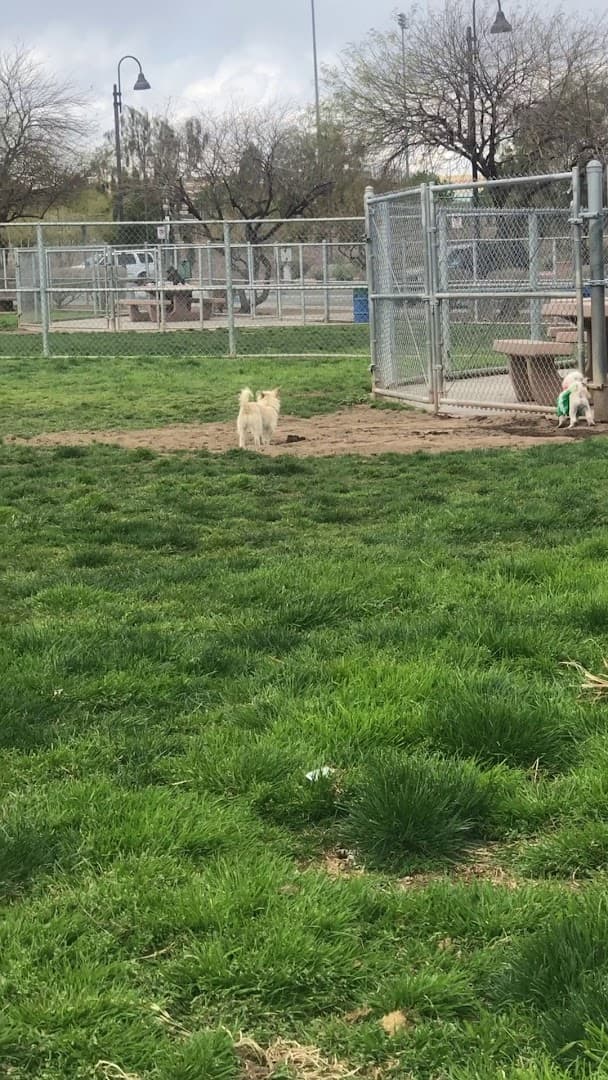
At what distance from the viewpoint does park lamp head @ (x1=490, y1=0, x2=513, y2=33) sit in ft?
92.1

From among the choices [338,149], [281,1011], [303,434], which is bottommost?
[281,1011]

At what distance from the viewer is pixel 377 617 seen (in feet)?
15.4

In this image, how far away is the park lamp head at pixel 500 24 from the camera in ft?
92.1

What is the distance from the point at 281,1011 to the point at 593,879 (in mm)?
843

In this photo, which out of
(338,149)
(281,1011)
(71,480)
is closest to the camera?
(281,1011)

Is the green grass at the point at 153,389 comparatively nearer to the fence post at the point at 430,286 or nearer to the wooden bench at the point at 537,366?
the fence post at the point at 430,286

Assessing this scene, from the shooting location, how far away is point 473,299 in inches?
469

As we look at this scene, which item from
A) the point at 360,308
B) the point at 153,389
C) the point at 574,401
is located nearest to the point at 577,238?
the point at 574,401

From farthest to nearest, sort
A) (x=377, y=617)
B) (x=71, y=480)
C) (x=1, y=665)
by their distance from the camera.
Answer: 1. (x=71, y=480)
2. (x=377, y=617)
3. (x=1, y=665)

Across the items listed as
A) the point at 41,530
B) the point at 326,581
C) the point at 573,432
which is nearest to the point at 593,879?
the point at 326,581

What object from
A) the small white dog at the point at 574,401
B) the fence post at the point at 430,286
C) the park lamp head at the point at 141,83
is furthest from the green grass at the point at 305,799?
the park lamp head at the point at 141,83

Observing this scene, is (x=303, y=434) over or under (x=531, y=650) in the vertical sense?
over

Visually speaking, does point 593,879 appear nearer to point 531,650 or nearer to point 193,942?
point 193,942

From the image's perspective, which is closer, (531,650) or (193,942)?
(193,942)
